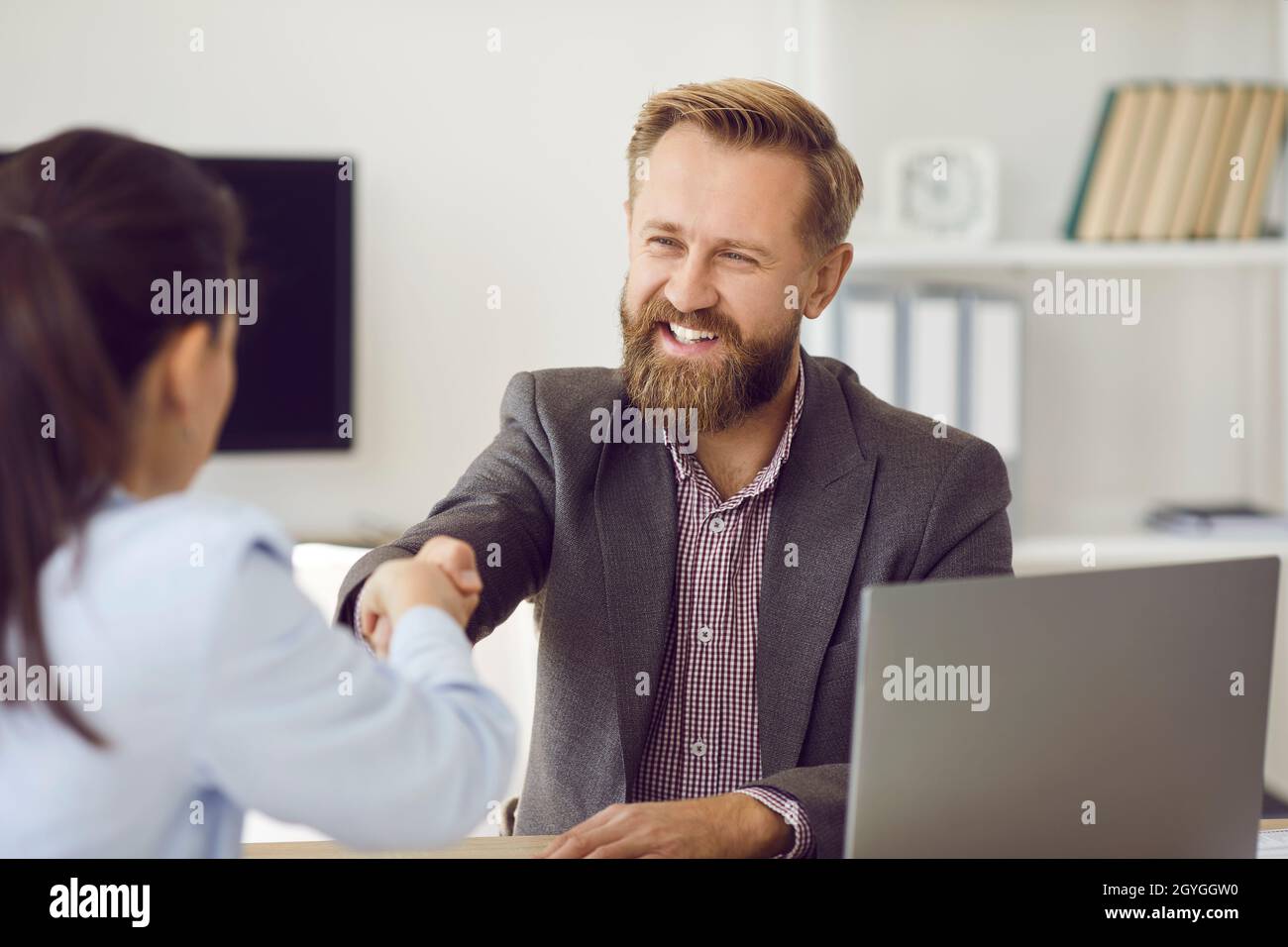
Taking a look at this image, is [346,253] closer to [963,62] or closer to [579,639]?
[963,62]

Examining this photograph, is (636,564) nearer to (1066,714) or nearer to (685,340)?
(685,340)

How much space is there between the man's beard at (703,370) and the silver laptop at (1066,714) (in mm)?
694

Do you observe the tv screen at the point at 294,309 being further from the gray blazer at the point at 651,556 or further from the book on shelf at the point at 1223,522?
the book on shelf at the point at 1223,522

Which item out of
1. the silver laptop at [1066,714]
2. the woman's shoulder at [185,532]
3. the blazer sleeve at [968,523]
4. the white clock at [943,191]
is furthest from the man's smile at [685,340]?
the white clock at [943,191]

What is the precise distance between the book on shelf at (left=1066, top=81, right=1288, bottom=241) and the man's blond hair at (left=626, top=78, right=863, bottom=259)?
143 cm

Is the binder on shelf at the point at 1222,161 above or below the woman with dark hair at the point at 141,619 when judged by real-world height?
above

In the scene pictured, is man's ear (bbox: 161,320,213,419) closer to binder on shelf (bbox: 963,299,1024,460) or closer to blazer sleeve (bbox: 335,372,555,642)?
blazer sleeve (bbox: 335,372,555,642)

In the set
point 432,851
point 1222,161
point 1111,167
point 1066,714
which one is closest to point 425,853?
point 432,851

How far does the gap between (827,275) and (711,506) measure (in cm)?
38

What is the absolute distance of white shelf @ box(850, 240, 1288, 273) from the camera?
108 inches

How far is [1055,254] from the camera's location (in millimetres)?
2775

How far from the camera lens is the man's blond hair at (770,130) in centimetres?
152

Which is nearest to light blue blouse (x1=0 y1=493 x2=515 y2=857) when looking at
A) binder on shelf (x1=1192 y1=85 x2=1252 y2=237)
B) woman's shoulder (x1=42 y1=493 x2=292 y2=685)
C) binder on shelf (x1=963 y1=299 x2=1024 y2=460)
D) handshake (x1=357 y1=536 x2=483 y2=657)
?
woman's shoulder (x1=42 y1=493 x2=292 y2=685)
